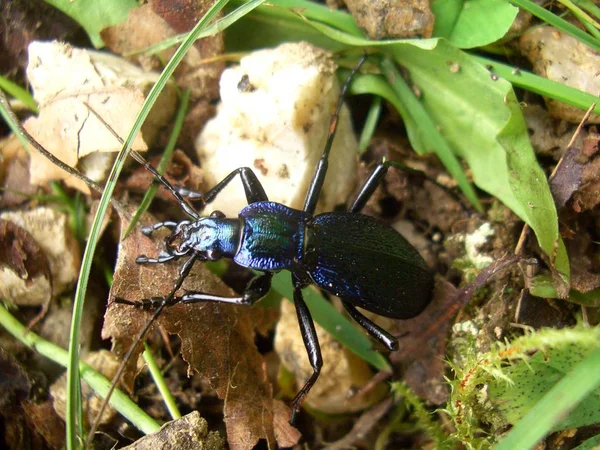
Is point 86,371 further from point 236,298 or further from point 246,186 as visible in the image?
point 246,186

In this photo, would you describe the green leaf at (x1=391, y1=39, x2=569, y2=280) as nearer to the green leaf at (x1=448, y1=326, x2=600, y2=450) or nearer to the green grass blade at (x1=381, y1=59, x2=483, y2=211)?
the green grass blade at (x1=381, y1=59, x2=483, y2=211)

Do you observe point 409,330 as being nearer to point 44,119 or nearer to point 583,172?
point 583,172

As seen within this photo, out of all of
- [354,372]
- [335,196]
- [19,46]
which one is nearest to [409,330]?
[354,372]

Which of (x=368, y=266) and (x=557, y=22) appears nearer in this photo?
(x=557, y=22)

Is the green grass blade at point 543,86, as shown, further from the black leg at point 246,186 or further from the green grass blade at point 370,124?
the black leg at point 246,186

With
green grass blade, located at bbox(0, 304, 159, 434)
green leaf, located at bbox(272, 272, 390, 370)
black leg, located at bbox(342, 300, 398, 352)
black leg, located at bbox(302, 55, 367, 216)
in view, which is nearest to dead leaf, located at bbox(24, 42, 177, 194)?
green grass blade, located at bbox(0, 304, 159, 434)

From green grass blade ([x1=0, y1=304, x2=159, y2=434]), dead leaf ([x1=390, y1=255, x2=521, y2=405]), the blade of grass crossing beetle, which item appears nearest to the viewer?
the blade of grass crossing beetle

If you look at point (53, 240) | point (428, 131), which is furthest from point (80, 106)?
point (428, 131)
